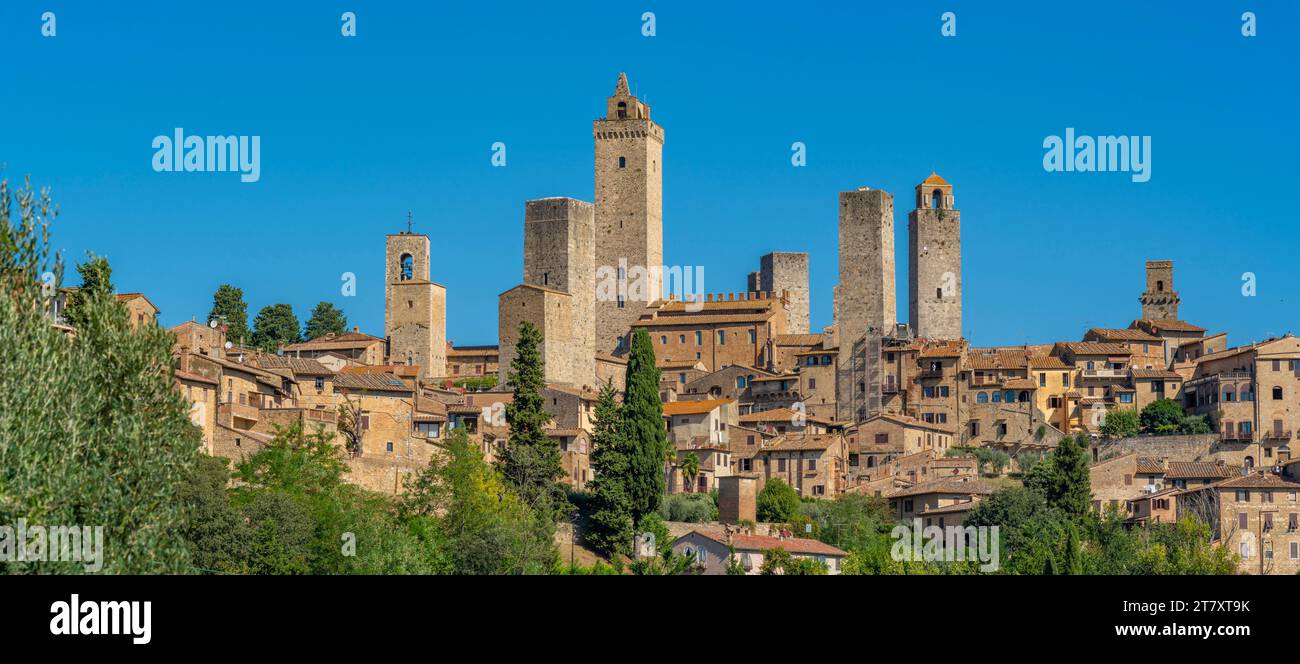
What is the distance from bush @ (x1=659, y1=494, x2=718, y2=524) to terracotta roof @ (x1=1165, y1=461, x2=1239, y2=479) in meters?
18.3

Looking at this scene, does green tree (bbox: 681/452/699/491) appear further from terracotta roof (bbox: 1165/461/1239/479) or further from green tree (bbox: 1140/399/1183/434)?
green tree (bbox: 1140/399/1183/434)

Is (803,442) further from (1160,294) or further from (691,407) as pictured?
(1160,294)

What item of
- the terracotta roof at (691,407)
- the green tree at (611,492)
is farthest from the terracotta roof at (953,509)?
the green tree at (611,492)

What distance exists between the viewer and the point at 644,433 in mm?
62250

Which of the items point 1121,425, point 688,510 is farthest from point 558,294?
point 1121,425

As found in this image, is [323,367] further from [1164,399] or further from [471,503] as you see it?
[1164,399]

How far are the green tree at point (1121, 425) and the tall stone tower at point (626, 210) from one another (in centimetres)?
2564

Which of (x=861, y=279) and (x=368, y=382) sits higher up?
(x=861, y=279)

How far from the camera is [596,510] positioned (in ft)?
200

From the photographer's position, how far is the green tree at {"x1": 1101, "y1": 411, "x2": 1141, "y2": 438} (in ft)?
255

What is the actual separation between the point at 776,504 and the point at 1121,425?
19238 mm

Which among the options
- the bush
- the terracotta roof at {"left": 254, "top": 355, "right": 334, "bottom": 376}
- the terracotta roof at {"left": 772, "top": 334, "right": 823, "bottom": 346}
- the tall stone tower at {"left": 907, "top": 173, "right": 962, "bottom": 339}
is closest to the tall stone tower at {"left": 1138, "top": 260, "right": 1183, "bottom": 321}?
the tall stone tower at {"left": 907, "top": 173, "right": 962, "bottom": 339}
